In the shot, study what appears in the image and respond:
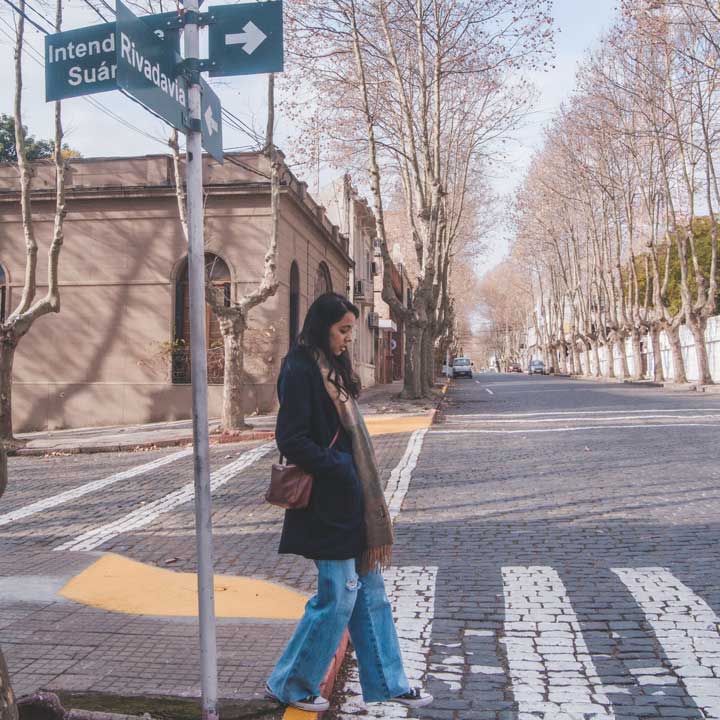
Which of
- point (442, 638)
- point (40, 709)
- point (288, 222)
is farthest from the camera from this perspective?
point (288, 222)

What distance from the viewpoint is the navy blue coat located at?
11.3 feet

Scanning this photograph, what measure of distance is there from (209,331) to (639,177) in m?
21.2

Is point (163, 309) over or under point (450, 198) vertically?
under

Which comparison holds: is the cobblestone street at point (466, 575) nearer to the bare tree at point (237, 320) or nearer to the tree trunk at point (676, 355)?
the bare tree at point (237, 320)

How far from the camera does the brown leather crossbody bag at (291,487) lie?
11.3 feet

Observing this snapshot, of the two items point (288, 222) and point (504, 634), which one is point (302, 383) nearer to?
point (504, 634)

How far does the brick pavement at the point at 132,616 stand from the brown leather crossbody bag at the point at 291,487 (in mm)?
951

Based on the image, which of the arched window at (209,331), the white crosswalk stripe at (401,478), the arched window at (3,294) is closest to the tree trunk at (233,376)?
the white crosswalk stripe at (401,478)

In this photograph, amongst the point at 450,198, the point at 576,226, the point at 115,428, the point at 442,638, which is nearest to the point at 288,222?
the point at 115,428

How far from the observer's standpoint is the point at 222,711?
3615 millimetres

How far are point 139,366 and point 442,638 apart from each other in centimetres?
1785

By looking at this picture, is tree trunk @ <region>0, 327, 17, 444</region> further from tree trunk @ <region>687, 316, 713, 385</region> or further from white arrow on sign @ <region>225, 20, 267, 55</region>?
tree trunk @ <region>687, 316, 713, 385</region>

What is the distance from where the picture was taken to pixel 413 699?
12.4 ft

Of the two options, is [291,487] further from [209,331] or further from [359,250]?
[359,250]
